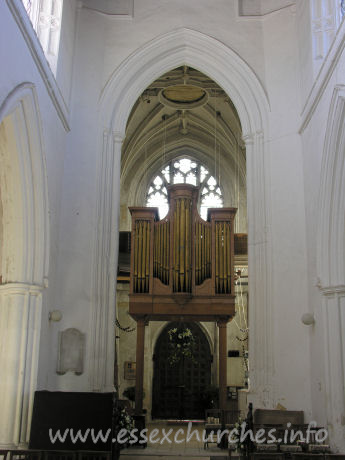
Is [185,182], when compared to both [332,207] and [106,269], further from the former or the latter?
[332,207]

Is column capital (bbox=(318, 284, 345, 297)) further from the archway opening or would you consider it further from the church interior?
the archway opening

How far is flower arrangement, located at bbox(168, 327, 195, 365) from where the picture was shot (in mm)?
17156

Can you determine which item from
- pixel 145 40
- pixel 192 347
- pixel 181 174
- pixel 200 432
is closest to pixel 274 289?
pixel 200 432

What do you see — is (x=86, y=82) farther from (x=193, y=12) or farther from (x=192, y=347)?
(x=192, y=347)

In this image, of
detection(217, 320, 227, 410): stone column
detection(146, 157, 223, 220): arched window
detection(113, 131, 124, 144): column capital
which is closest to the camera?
detection(113, 131, 124, 144): column capital

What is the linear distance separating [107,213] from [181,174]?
7.98 metres

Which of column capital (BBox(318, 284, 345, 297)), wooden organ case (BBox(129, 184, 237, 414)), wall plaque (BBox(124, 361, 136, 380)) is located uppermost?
wooden organ case (BBox(129, 184, 237, 414))

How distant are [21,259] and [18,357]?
1458mm

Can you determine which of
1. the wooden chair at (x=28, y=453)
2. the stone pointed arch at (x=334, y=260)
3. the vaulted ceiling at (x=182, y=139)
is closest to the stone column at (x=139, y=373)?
the stone pointed arch at (x=334, y=260)

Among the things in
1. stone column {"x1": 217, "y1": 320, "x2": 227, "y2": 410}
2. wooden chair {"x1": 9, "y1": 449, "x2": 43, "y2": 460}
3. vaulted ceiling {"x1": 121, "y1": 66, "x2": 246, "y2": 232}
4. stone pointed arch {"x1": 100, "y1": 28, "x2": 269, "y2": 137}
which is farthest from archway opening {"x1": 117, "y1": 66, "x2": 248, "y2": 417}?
wooden chair {"x1": 9, "y1": 449, "x2": 43, "y2": 460}

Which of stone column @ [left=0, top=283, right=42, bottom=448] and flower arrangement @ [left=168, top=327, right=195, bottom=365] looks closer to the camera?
stone column @ [left=0, top=283, right=42, bottom=448]

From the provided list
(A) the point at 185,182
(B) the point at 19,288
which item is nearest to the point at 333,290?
(B) the point at 19,288

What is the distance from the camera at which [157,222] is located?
495 inches

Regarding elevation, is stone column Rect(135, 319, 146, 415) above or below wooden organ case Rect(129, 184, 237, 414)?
below
